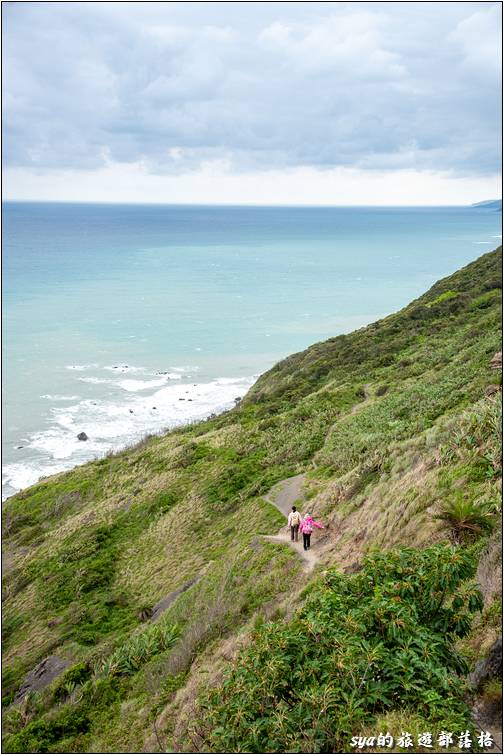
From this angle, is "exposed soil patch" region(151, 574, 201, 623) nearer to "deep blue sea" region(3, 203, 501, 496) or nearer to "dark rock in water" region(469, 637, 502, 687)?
"dark rock in water" region(469, 637, 502, 687)

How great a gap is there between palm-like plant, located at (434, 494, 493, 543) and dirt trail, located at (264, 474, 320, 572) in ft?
17.0

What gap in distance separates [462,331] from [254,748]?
3021 centimetres

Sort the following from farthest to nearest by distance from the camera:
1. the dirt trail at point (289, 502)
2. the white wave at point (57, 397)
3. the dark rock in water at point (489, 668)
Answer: the white wave at point (57, 397), the dirt trail at point (289, 502), the dark rock in water at point (489, 668)

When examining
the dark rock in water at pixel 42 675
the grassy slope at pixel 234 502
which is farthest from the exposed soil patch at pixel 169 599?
the dark rock in water at pixel 42 675

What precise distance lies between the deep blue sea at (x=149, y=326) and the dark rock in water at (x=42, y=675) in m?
23.5

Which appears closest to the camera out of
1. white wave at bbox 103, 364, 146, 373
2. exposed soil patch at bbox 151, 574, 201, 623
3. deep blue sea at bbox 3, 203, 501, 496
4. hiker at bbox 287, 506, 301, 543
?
hiker at bbox 287, 506, 301, 543

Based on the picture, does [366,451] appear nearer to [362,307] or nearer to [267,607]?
[267,607]

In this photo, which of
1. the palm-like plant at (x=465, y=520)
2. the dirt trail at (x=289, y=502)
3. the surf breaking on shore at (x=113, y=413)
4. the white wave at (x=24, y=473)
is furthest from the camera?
the surf breaking on shore at (x=113, y=413)

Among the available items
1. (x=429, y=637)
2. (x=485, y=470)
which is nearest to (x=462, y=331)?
(x=485, y=470)

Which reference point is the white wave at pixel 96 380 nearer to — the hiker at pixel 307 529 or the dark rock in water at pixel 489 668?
the hiker at pixel 307 529

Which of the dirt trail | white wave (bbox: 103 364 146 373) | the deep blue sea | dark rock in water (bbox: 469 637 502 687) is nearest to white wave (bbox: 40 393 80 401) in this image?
the deep blue sea

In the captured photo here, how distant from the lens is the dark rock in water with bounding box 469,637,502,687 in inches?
257

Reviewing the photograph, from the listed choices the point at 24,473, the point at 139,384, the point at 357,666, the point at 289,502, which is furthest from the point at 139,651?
the point at 139,384

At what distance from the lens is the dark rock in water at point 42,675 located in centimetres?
1527
